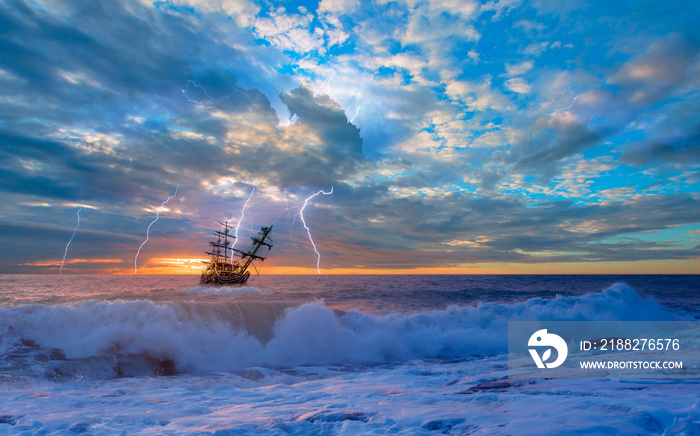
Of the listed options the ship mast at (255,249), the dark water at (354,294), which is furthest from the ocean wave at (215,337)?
the ship mast at (255,249)

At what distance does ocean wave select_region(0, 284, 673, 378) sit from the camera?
11.8 meters

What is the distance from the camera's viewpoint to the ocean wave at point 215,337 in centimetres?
1180

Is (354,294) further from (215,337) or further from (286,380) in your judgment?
(286,380)

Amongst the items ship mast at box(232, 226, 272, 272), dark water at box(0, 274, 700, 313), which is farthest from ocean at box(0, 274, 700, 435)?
ship mast at box(232, 226, 272, 272)

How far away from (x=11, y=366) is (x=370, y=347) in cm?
1307

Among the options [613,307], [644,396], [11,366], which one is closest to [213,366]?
[11,366]

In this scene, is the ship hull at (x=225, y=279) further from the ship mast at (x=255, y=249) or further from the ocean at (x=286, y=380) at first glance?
the ocean at (x=286, y=380)

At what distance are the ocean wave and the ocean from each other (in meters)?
0.06

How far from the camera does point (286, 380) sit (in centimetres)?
1065

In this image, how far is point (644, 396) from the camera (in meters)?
5.72

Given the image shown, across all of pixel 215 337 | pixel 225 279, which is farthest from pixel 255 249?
pixel 215 337

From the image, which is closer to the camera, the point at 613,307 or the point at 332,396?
the point at 332,396

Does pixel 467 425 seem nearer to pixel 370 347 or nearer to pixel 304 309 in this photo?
pixel 370 347

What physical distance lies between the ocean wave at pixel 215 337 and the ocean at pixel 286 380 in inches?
2.4
